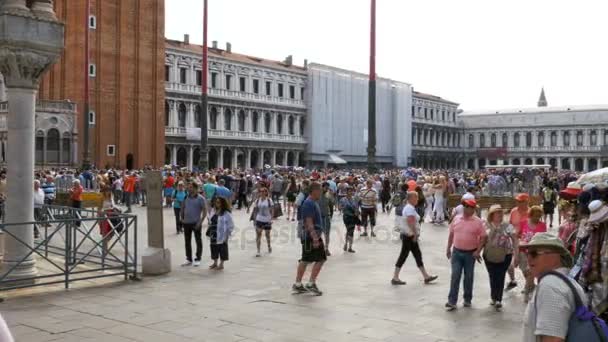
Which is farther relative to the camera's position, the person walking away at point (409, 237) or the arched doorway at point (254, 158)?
the arched doorway at point (254, 158)

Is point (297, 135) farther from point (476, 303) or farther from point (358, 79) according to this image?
point (476, 303)

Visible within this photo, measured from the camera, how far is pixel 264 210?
483 inches

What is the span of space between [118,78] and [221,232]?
36874 mm

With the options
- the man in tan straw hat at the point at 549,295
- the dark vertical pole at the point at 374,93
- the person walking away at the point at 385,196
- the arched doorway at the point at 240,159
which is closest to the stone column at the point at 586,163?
the arched doorway at the point at 240,159

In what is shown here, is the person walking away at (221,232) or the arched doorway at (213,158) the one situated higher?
the arched doorway at (213,158)

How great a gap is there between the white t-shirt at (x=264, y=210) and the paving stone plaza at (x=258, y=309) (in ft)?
4.29

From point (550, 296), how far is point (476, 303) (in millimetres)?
5419

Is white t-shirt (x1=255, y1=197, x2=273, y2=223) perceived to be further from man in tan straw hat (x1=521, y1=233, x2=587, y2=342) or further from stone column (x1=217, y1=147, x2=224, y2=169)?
stone column (x1=217, y1=147, x2=224, y2=169)

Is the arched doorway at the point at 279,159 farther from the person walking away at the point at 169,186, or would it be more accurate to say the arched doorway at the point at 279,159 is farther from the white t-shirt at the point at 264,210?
the white t-shirt at the point at 264,210

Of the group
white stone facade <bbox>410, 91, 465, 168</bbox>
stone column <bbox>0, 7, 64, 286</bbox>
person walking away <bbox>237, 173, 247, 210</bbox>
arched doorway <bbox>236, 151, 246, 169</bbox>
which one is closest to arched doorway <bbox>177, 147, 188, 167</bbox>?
arched doorway <bbox>236, 151, 246, 169</bbox>

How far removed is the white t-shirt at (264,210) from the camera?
12.2 metres

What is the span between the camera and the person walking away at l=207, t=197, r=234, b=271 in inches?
414

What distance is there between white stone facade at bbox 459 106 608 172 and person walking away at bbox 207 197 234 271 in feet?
285

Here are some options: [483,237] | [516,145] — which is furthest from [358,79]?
[483,237]
